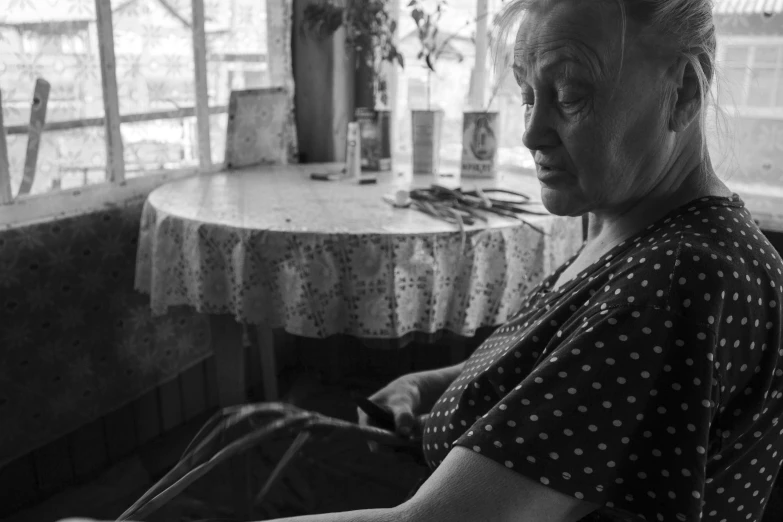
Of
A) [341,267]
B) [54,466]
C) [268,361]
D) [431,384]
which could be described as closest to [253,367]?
[268,361]

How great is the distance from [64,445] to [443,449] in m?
1.59

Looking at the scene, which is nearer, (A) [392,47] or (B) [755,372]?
(B) [755,372]

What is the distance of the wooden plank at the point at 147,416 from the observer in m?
2.21

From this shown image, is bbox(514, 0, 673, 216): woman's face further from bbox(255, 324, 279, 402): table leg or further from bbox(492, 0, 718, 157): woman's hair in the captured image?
bbox(255, 324, 279, 402): table leg

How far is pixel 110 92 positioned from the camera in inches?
80.0

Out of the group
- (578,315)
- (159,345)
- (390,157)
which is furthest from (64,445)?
(578,315)

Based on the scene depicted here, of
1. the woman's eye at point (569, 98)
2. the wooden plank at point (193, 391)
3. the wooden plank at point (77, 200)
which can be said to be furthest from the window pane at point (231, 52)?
the woman's eye at point (569, 98)

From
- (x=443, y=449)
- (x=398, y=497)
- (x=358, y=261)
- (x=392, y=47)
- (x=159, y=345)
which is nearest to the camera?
(x=443, y=449)

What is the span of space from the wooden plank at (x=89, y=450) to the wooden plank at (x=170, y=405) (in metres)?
0.24

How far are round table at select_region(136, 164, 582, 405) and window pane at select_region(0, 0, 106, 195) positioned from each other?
41 centimetres

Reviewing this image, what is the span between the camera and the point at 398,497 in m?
2.06

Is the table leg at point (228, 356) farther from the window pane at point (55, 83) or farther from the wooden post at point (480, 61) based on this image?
the wooden post at point (480, 61)

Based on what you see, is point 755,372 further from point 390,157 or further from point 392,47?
point 392,47

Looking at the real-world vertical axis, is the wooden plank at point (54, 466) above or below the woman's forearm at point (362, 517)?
below
